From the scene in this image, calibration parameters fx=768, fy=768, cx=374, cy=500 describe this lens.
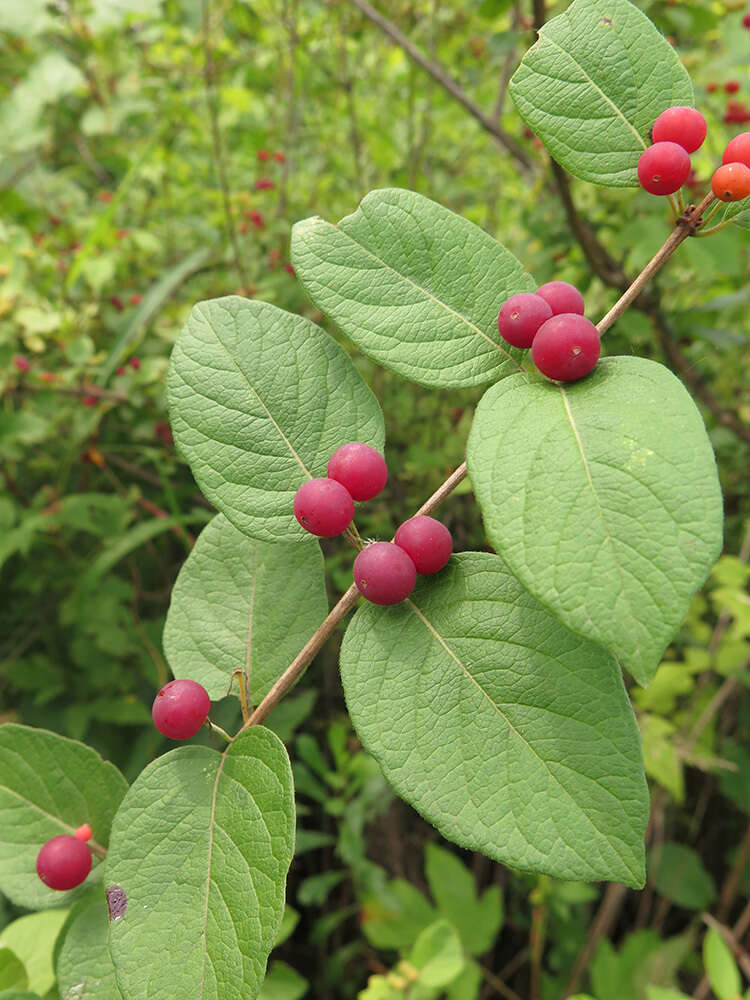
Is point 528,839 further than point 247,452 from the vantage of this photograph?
Answer: No

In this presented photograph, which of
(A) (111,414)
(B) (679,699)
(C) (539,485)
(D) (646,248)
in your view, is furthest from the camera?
(B) (679,699)

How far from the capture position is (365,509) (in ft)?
5.88

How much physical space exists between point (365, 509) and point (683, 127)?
128 cm

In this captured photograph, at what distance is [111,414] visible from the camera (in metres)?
1.94

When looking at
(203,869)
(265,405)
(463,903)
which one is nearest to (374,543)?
(265,405)

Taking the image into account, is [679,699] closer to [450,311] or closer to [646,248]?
[646,248]

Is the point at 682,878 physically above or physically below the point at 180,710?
below

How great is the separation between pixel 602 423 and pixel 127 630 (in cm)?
137

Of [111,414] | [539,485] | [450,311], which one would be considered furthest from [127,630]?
[539,485]

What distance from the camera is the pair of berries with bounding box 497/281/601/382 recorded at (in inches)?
20.7

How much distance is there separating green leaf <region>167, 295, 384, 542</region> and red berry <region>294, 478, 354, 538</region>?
0.16 ft

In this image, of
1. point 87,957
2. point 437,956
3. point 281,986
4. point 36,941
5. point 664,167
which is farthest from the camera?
point 437,956

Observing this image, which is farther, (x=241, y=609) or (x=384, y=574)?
(x=241, y=609)

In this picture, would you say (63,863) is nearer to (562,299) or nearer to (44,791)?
(44,791)
